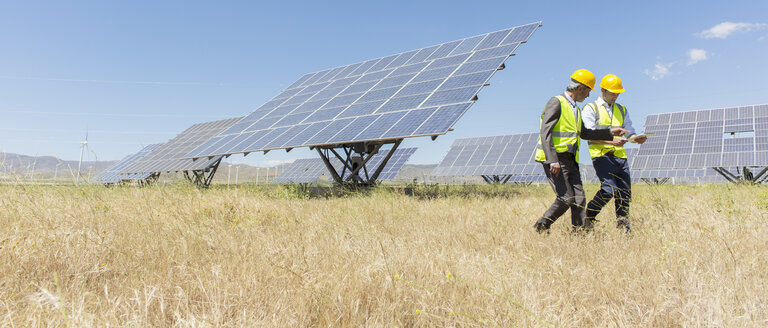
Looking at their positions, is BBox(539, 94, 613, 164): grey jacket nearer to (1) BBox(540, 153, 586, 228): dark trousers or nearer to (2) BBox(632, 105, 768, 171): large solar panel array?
(1) BBox(540, 153, 586, 228): dark trousers

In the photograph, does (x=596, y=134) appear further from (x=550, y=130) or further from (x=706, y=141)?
(x=706, y=141)

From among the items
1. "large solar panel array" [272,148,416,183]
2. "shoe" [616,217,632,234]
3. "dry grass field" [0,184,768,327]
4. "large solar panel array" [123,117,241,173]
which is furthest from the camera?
"large solar panel array" [272,148,416,183]

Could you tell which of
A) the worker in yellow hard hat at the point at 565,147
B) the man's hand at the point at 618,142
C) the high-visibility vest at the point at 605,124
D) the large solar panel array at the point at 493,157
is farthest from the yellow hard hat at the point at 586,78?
the large solar panel array at the point at 493,157

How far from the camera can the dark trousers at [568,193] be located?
13.4 feet

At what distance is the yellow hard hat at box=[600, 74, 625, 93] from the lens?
4.39 metres

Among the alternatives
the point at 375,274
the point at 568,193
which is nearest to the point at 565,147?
the point at 568,193

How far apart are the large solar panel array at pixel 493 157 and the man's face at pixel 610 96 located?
1815 centimetres

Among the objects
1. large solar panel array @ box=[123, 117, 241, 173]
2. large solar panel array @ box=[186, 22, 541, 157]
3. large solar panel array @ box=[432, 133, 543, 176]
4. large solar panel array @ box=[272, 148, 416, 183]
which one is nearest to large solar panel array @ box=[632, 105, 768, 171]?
large solar panel array @ box=[432, 133, 543, 176]

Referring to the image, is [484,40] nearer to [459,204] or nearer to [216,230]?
[459,204]

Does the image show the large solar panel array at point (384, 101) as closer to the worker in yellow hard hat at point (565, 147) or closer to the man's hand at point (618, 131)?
the worker in yellow hard hat at point (565, 147)

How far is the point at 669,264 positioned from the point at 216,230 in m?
3.78

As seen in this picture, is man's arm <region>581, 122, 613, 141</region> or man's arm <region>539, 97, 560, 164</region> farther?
man's arm <region>581, 122, 613, 141</region>

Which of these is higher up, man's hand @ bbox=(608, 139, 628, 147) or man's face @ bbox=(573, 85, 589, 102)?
man's face @ bbox=(573, 85, 589, 102)

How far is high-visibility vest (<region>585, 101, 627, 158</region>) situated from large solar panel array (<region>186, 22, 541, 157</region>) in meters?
2.84
